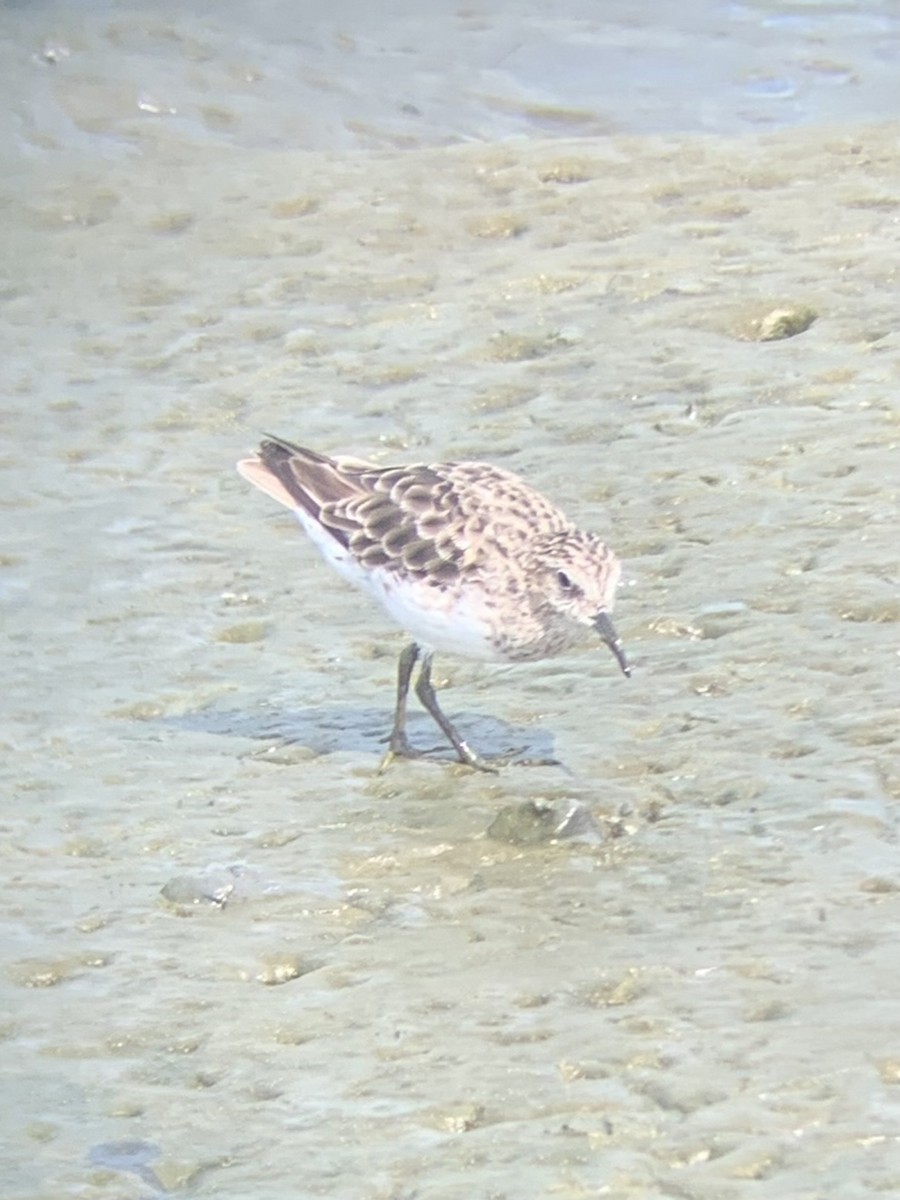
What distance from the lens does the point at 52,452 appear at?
8594 millimetres

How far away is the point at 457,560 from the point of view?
623cm

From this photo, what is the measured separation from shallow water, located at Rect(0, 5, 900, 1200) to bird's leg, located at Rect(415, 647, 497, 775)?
0.34 feet

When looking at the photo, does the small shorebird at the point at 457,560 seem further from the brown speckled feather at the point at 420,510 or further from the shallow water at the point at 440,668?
the shallow water at the point at 440,668

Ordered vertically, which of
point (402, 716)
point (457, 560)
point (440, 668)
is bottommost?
point (440, 668)

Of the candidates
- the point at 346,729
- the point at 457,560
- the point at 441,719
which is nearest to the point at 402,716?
the point at 441,719

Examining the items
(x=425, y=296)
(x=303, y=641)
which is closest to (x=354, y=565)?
(x=303, y=641)

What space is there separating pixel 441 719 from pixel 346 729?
0.38 metres

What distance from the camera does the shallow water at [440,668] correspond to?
4.64 metres

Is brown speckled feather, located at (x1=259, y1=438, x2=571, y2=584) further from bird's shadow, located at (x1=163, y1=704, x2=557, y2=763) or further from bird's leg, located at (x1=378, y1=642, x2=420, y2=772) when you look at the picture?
bird's shadow, located at (x1=163, y1=704, x2=557, y2=763)

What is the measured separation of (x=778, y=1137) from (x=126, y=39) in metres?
9.54

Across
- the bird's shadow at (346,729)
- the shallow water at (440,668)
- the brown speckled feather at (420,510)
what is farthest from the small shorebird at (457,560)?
the shallow water at (440,668)

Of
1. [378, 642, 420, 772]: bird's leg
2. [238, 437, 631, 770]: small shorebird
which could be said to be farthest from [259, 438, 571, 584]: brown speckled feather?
[378, 642, 420, 772]: bird's leg

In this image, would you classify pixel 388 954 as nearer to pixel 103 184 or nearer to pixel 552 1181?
pixel 552 1181

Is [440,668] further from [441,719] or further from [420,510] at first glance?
[420,510]
